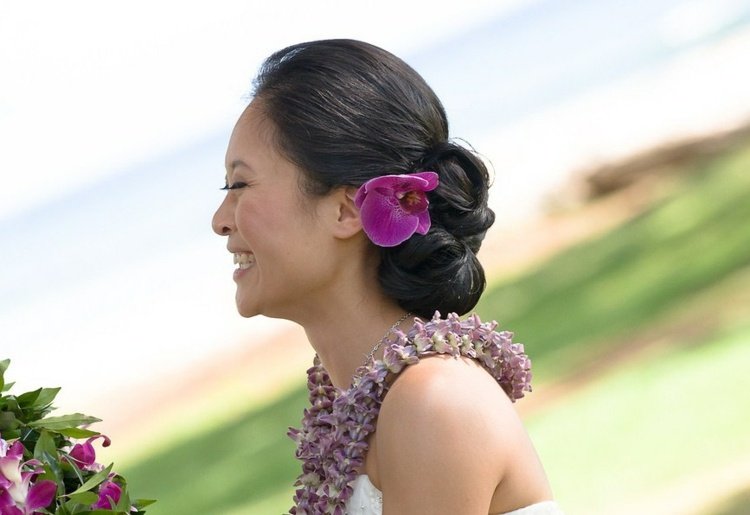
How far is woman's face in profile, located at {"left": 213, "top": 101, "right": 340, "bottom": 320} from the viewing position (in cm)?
198

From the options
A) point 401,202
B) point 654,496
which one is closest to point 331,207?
point 401,202

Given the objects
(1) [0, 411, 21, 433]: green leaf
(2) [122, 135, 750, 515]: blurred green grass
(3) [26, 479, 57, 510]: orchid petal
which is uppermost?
(2) [122, 135, 750, 515]: blurred green grass

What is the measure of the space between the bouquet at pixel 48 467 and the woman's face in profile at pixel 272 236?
49 cm

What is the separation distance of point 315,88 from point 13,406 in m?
0.78

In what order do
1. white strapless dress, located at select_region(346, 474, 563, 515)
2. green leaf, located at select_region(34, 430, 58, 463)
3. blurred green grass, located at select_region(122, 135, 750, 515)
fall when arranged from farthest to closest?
blurred green grass, located at select_region(122, 135, 750, 515), white strapless dress, located at select_region(346, 474, 563, 515), green leaf, located at select_region(34, 430, 58, 463)

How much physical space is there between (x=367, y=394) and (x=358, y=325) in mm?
177

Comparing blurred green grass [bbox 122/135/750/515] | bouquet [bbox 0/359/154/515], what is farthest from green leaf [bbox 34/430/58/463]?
blurred green grass [bbox 122/135/750/515]

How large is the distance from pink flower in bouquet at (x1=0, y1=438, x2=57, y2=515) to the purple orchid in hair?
0.77m

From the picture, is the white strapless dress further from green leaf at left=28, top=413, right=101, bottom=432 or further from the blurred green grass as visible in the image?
the blurred green grass

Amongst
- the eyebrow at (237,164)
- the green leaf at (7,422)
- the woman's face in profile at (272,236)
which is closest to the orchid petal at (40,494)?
the green leaf at (7,422)

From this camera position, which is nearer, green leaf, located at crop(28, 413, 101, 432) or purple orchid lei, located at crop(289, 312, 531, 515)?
green leaf, located at crop(28, 413, 101, 432)

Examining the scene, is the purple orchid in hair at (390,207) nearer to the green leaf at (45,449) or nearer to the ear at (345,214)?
the ear at (345,214)

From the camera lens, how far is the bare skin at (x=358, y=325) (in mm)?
1771

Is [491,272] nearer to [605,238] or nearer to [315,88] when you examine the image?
[605,238]
